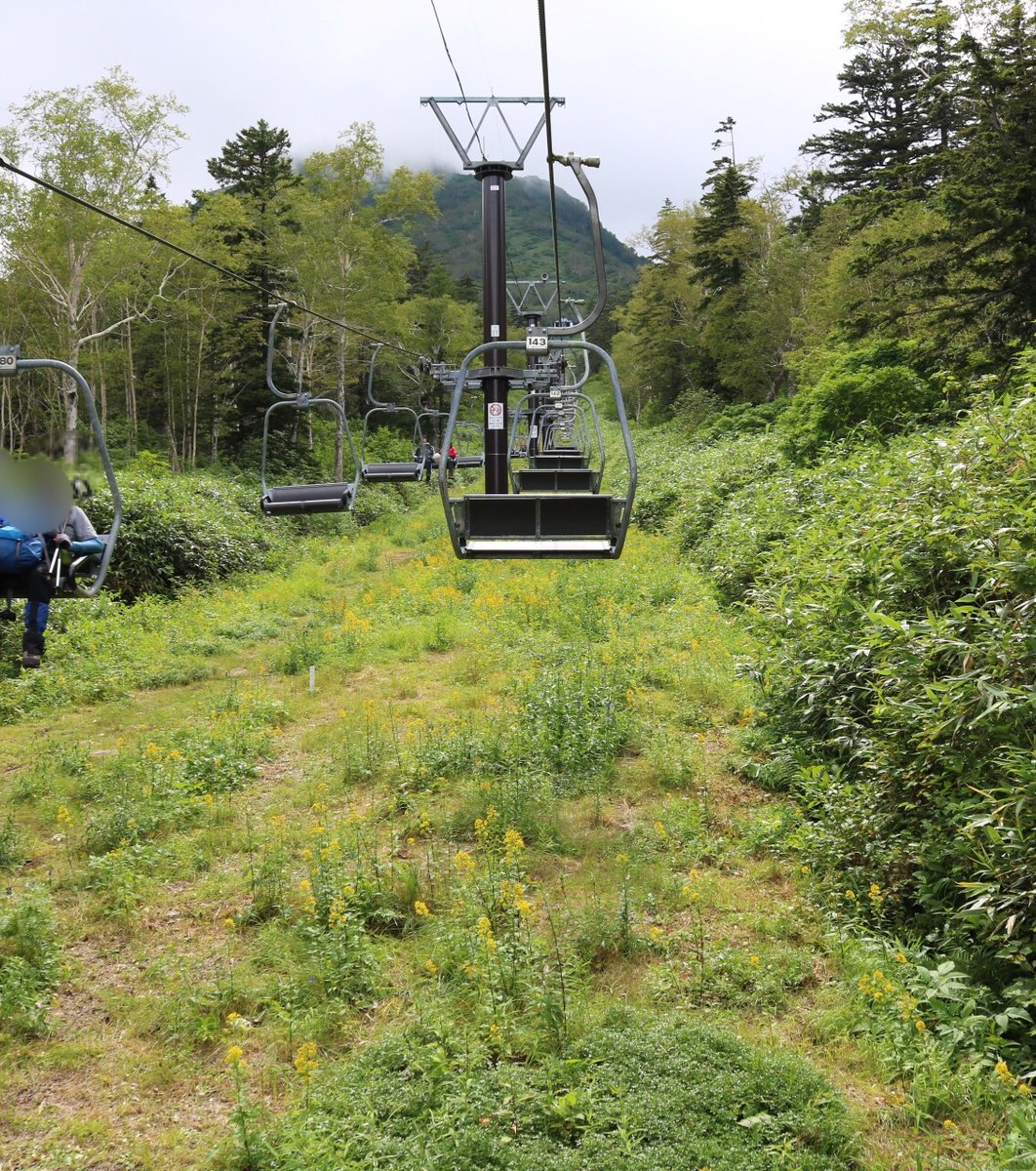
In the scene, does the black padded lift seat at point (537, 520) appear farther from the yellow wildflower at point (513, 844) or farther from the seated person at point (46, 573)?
the seated person at point (46, 573)

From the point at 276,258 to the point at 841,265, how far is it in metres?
18.0

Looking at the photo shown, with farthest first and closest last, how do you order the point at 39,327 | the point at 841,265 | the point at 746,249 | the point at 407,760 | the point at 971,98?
the point at 746,249
the point at 39,327
the point at 841,265
the point at 971,98
the point at 407,760

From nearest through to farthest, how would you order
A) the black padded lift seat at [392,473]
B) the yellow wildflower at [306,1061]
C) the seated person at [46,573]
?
the yellow wildflower at [306,1061] < the seated person at [46,573] < the black padded lift seat at [392,473]

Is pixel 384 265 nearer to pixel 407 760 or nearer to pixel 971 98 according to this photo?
pixel 971 98

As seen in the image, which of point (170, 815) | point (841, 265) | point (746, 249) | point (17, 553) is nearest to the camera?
point (17, 553)

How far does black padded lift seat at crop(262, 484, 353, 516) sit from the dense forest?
2.03 m

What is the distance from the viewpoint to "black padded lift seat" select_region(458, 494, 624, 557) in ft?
20.8

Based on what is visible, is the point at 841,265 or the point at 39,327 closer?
the point at 841,265

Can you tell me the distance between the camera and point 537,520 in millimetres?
6441

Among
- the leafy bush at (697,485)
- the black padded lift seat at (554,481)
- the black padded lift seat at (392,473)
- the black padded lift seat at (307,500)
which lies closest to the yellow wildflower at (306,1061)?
the black padded lift seat at (307,500)

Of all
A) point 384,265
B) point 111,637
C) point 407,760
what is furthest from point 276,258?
point 407,760

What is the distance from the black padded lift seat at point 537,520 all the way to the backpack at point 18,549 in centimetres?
269

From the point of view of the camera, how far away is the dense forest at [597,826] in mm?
3844

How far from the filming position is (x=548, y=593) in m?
13.4
